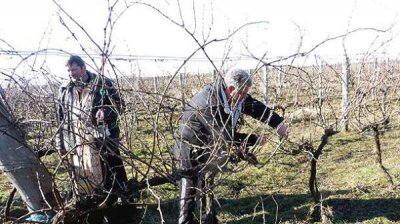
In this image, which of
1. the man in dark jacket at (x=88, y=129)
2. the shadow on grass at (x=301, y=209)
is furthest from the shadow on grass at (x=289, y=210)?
the man in dark jacket at (x=88, y=129)

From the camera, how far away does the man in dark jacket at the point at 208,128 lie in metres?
2.80

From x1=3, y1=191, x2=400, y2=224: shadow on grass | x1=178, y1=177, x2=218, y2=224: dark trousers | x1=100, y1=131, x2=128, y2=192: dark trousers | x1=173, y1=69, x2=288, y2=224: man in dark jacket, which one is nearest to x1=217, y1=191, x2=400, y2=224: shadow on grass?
x1=3, y1=191, x2=400, y2=224: shadow on grass

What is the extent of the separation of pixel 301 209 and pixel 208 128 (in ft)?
5.89

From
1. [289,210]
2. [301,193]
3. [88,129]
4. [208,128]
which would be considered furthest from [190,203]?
[301,193]

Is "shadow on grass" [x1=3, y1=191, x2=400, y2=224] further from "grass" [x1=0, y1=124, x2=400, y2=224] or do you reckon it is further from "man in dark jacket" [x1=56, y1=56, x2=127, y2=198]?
"man in dark jacket" [x1=56, y1=56, x2=127, y2=198]

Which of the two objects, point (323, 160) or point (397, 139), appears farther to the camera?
point (397, 139)

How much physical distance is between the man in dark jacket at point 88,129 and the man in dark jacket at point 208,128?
0.44 m

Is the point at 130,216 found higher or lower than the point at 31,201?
lower

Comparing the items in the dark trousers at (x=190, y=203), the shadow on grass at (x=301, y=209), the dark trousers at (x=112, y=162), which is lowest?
the shadow on grass at (x=301, y=209)

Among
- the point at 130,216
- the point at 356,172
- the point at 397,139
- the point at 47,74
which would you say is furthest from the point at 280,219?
the point at 397,139

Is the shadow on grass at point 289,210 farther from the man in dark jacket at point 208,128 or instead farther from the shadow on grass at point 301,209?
the man in dark jacket at point 208,128

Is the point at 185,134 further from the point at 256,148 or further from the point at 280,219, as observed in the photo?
the point at 280,219

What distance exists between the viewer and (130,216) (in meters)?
4.04

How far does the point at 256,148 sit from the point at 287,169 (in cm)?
313
